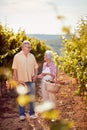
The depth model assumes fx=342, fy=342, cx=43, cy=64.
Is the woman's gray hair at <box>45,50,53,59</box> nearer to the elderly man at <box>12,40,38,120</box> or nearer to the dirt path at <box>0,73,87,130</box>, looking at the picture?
the elderly man at <box>12,40,38,120</box>

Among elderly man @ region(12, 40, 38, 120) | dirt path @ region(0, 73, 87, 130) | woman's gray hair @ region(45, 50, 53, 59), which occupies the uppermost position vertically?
woman's gray hair @ region(45, 50, 53, 59)

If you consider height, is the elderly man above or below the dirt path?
above

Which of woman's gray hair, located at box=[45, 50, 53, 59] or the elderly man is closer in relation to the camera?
woman's gray hair, located at box=[45, 50, 53, 59]

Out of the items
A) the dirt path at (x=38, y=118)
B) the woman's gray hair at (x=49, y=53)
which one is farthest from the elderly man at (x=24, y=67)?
the dirt path at (x=38, y=118)

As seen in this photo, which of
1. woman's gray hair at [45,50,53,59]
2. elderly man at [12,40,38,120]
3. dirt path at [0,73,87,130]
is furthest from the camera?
dirt path at [0,73,87,130]

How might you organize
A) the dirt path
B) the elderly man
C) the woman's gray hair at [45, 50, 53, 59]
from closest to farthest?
the woman's gray hair at [45, 50, 53, 59]
the elderly man
the dirt path

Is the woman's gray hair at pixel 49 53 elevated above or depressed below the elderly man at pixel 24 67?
above

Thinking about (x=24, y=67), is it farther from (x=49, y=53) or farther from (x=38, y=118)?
(x=38, y=118)

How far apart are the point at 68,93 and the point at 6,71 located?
10.9 metres

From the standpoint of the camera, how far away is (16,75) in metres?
7.64

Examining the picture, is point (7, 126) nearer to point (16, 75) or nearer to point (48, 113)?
point (16, 75)

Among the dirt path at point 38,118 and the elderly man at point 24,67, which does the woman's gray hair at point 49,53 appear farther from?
the dirt path at point 38,118

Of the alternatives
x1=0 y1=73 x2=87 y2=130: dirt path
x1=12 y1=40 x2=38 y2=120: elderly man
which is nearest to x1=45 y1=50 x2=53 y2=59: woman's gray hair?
x1=12 y1=40 x2=38 y2=120: elderly man

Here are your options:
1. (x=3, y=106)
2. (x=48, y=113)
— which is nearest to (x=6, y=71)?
(x=48, y=113)
